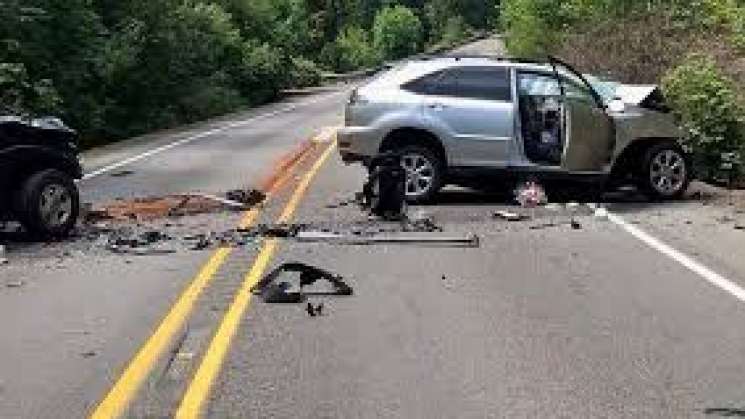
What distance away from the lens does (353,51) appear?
4252 inches

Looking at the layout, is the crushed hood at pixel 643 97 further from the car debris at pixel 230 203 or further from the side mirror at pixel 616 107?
the car debris at pixel 230 203

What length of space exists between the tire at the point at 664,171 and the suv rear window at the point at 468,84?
1.91 m

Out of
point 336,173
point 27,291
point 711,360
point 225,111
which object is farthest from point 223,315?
point 225,111

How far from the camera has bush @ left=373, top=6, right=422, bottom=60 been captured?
125m

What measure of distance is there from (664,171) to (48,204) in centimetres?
743

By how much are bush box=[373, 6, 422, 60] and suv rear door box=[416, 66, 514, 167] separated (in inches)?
4206

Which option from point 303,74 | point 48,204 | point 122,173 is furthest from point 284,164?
point 303,74

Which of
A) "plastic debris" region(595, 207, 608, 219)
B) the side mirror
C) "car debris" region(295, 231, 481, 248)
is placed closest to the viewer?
"car debris" region(295, 231, 481, 248)

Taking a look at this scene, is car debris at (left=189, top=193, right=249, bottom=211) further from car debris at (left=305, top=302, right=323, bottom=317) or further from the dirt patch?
car debris at (left=305, top=302, right=323, bottom=317)

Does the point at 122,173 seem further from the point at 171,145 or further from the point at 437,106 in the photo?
the point at 437,106

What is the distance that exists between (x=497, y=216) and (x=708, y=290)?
15.9 ft

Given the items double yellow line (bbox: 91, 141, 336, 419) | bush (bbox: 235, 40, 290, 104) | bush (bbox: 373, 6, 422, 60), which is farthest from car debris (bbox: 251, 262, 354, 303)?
bush (bbox: 373, 6, 422, 60)

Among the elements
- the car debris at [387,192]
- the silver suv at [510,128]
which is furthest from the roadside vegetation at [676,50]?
the car debris at [387,192]

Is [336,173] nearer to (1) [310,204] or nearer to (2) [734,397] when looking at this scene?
(1) [310,204]
